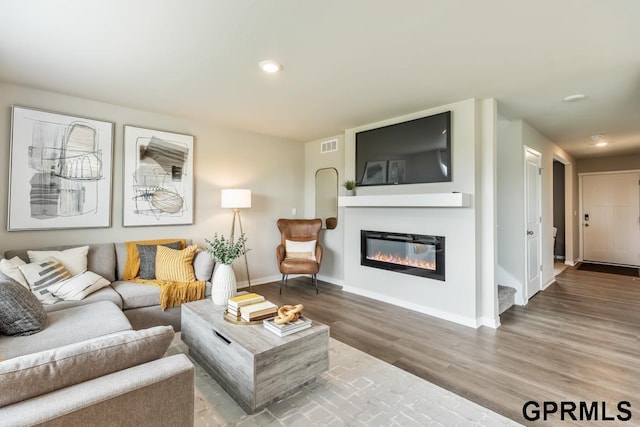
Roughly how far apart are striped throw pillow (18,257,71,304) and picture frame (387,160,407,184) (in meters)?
3.47

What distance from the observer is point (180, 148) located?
403 cm

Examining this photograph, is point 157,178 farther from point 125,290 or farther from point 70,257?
point 125,290

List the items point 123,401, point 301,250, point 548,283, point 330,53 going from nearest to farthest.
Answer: point 123,401, point 330,53, point 301,250, point 548,283

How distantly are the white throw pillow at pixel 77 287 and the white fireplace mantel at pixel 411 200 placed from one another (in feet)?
9.46

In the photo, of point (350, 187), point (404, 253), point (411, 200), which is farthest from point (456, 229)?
point (350, 187)

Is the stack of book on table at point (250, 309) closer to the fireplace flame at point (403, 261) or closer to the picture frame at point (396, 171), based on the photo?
the fireplace flame at point (403, 261)

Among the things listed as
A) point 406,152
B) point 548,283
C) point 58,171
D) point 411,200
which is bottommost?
point 548,283

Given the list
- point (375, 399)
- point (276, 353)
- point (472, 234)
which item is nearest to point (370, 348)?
point (375, 399)

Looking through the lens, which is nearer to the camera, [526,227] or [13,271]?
[13,271]

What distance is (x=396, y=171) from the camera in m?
3.87

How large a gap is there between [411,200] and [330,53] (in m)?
1.86

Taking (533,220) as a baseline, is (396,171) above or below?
above

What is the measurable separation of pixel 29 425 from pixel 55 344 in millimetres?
1244

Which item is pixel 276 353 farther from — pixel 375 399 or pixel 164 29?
pixel 164 29
